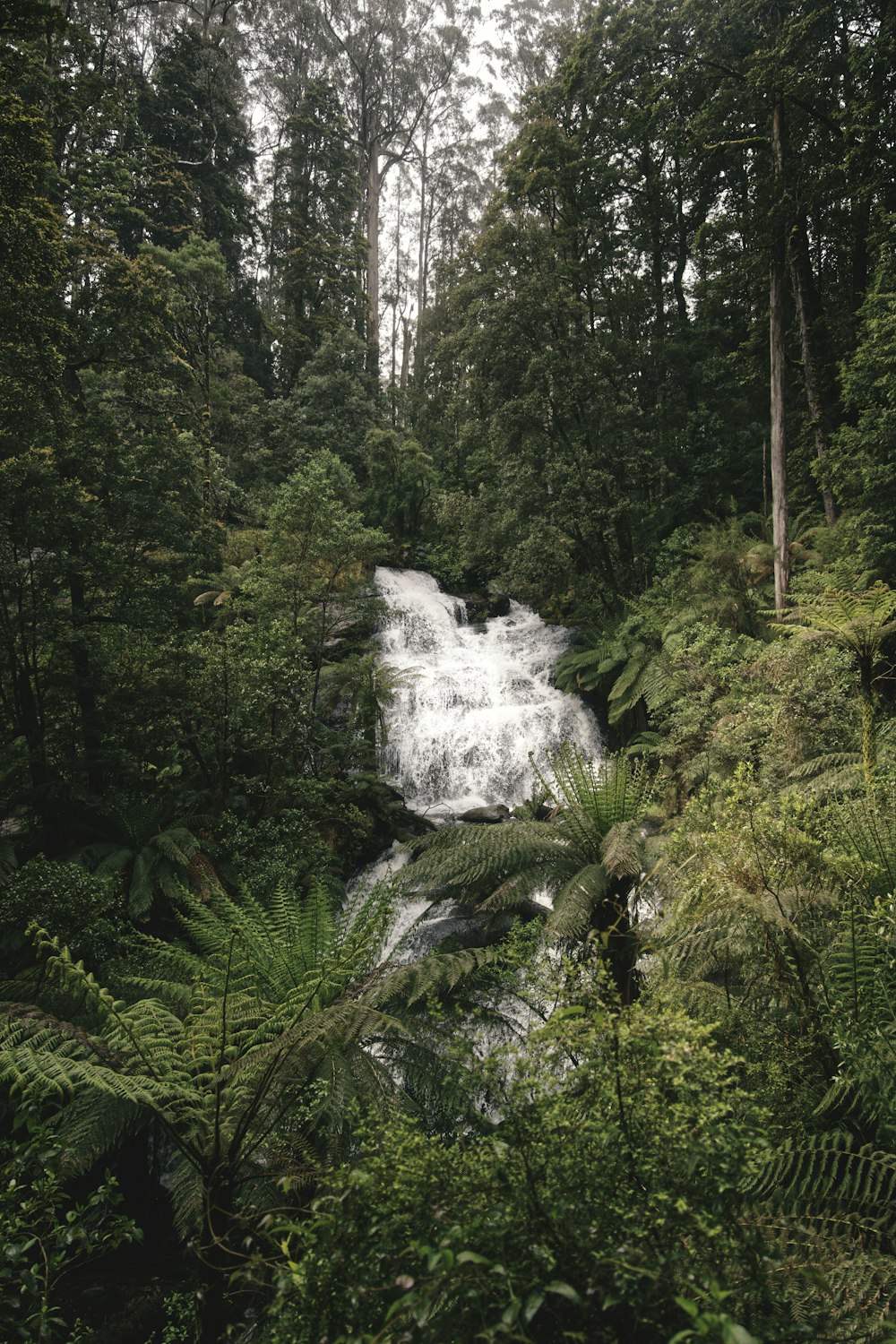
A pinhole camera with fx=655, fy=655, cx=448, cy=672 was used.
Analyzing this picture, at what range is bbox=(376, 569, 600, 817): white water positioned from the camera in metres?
9.91

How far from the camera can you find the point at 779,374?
29.0 ft

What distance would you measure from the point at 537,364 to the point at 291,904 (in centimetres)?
986

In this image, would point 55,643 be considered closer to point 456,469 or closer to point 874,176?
point 874,176

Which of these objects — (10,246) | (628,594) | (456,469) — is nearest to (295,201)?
(456,469)

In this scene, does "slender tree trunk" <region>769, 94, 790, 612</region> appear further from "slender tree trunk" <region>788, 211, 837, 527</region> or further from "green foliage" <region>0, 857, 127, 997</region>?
"green foliage" <region>0, 857, 127, 997</region>

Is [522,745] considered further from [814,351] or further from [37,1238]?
[37,1238]

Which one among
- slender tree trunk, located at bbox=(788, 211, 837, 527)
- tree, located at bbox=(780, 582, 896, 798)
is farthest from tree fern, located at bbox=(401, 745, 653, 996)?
slender tree trunk, located at bbox=(788, 211, 837, 527)

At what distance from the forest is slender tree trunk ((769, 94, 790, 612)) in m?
0.06

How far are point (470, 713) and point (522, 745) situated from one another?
1.11 metres

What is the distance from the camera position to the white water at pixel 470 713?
390 inches

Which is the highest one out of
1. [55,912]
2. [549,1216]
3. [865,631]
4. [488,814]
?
[865,631]

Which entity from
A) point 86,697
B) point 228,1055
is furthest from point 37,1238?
point 86,697

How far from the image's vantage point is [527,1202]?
1.27m

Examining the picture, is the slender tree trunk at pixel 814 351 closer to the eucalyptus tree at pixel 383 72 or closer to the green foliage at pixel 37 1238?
the green foliage at pixel 37 1238
